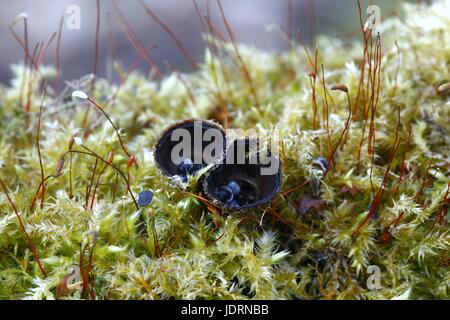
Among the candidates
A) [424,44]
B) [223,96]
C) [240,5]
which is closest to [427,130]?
[424,44]

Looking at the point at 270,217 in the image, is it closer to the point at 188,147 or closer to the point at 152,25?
the point at 188,147

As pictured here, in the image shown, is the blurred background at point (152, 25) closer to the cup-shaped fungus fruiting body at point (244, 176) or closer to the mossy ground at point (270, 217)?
the mossy ground at point (270, 217)

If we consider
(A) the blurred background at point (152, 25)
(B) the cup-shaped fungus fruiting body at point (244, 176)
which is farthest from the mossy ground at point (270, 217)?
(A) the blurred background at point (152, 25)

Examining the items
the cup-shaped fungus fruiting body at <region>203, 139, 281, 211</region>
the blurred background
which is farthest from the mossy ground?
the blurred background

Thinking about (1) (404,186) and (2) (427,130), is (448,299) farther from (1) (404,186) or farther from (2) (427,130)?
(2) (427,130)

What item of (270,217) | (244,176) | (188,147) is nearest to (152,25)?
(188,147)

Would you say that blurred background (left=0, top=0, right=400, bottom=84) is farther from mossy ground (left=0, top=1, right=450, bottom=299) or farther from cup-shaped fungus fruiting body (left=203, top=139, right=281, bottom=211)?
cup-shaped fungus fruiting body (left=203, top=139, right=281, bottom=211)

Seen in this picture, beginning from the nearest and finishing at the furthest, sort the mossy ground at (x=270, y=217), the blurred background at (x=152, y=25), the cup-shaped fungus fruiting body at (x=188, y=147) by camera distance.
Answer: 1. the mossy ground at (x=270, y=217)
2. the cup-shaped fungus fruiting body at (x=188, y=147)
3. the blurred background at (x=152, y=25)
